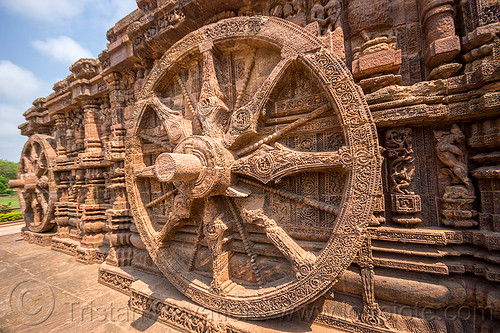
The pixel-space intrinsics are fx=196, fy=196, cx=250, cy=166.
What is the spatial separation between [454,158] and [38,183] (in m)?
10.3

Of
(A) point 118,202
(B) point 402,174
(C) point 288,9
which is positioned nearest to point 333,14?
(C) point 288,9

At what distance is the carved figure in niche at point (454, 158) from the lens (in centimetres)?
190

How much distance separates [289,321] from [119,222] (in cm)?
365

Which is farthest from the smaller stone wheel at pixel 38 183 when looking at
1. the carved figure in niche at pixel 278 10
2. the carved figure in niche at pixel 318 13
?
the carved figure in niche at pixel 318 13

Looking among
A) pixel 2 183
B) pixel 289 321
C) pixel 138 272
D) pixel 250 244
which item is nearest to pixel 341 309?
pixel 289 321

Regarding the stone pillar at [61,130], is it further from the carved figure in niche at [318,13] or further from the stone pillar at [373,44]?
the stone pillar at [373,44]

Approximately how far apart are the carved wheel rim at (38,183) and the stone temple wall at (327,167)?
496 cm

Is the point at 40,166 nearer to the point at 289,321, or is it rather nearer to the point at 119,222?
the point at 119,222

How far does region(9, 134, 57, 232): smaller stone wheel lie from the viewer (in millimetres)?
6129

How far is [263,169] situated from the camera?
93.2 inches

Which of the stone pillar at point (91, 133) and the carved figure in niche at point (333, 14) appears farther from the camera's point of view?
the stone pillar at point (91, 133)

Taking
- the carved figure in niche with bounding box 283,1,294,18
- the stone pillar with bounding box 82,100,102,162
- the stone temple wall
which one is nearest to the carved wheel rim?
the stone pillar with bounding box 82,100,102,162

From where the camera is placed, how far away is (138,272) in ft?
11.7

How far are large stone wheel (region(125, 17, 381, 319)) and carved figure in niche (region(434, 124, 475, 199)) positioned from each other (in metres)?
0.70
